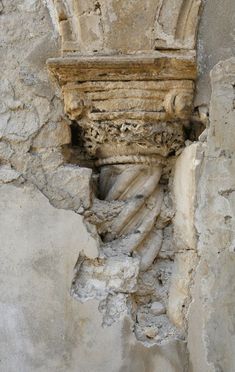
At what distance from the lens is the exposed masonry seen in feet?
7.40

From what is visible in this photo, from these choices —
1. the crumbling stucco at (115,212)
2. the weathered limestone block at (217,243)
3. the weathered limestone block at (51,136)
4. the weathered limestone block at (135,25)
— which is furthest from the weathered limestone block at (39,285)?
the weathered limestone block at (135,25)

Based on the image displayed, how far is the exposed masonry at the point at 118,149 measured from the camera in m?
2.26

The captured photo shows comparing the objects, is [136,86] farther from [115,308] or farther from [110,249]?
[115,308]

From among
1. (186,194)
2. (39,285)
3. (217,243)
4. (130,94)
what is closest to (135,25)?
(130,94)

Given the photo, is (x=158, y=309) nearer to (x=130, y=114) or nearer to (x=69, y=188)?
(x=69, y=188)

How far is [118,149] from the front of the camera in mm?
2377

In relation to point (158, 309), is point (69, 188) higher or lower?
higher

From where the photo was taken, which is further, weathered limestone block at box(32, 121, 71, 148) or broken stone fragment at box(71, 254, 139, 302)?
weathered limestone block at box(32, 121, 71, 148)

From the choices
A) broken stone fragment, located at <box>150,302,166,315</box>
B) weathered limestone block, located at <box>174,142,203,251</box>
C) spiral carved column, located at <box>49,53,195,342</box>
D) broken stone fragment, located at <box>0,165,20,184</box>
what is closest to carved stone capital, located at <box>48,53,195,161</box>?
spiral carved column, located at <box>49,53,195,342</box>

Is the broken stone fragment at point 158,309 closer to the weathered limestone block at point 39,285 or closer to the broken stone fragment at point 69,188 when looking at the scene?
the weathered limestone block at point 39,285

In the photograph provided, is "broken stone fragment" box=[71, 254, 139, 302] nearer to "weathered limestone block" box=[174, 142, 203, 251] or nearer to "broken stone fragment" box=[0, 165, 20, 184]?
"weathered limestone block" box=[174, 142, 203, 251]

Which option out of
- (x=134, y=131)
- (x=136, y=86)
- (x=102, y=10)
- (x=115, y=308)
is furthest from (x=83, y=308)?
(x=102, y=10)

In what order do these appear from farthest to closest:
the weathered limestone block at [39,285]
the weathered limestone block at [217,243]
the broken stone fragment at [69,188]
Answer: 1. the broken stone fragment at [69,188]
2. the weathered limestone block at [39,285]
3. the weathered limestone block at [217,243]

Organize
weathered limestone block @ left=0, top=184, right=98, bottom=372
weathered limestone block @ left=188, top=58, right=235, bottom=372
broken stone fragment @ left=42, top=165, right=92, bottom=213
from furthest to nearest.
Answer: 1. broken stone fragment @ left=42, top=165, right=92, bottom=213
2. weathered limestone block @ left=0, top=184, right=98, bottom=372
3. weathered limestone block @ left=188, top=58, right=235, bottom=372
